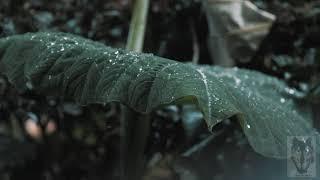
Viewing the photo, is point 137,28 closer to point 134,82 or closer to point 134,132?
point 134,132

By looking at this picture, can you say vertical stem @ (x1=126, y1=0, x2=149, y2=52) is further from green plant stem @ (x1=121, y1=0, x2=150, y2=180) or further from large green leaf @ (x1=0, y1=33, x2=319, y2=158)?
large green leaf @ (x1=0, y1=33, x2=319, y2=158)

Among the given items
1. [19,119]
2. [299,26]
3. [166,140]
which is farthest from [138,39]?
[299,26]

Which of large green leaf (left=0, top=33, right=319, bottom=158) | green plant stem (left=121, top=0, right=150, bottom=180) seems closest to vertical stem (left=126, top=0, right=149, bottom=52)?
green plant stem (left=121, top=0, right=150, bottom=180)

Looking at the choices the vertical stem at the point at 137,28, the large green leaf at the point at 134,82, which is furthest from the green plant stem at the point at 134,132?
the large green leaf at the point at 134,82

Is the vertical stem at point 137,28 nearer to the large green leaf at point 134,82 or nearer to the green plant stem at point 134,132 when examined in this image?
the green plant stem at point 134,132

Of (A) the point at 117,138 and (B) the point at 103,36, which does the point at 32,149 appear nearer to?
(A) the point at 117,138
